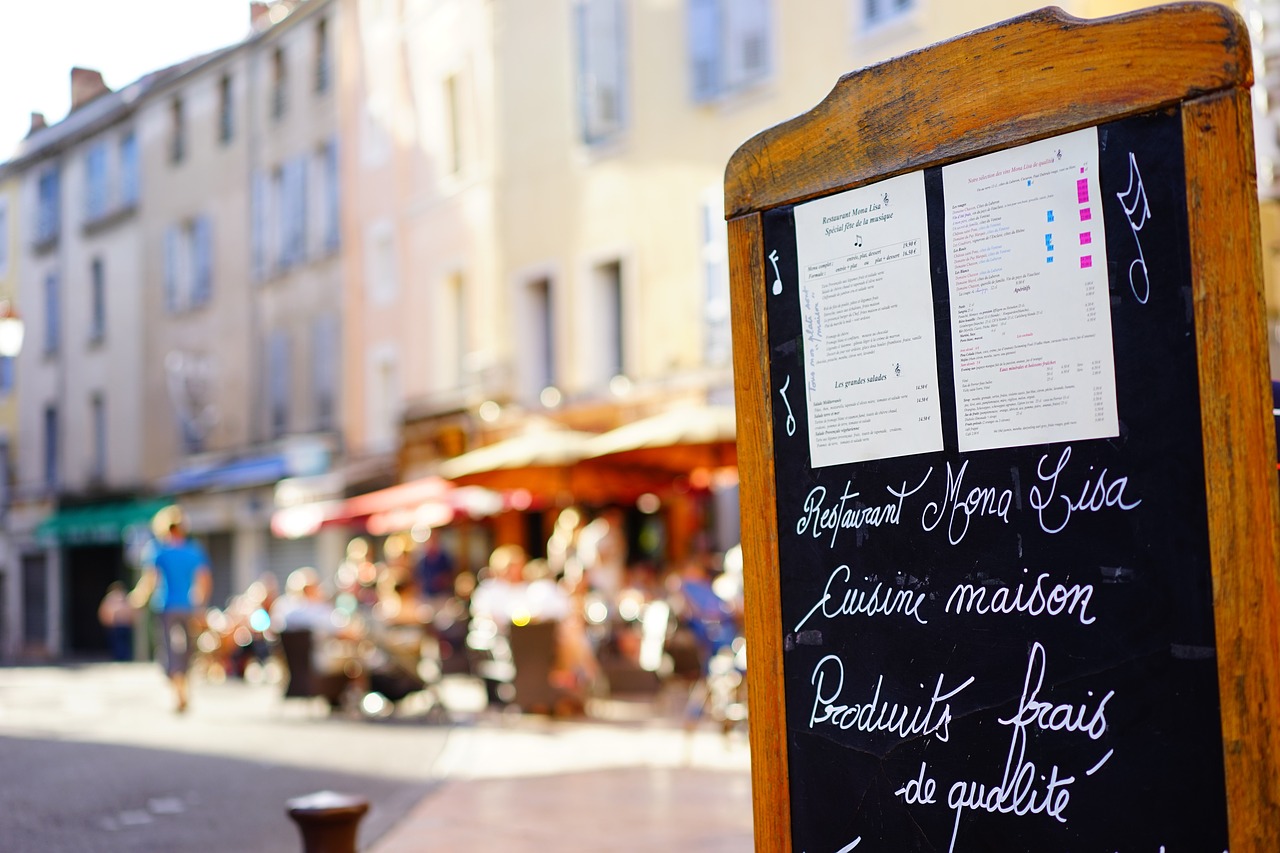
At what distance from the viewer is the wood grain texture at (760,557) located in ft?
10.8

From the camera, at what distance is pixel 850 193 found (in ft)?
10.7

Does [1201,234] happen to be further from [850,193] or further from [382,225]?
[382,225]

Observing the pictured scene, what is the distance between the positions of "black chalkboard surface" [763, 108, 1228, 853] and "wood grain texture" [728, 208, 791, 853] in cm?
2

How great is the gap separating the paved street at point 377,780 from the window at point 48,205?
28.0 m

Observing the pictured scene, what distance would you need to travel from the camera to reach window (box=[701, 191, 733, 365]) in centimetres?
1814

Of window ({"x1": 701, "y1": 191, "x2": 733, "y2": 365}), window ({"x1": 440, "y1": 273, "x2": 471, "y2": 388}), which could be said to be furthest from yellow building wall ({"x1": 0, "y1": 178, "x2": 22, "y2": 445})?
window ({"x1": 701, "y1": 191, "x2": 733, "y2": 365})

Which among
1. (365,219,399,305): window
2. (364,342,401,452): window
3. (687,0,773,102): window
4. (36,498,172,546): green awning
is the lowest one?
(36,498,172,546): green awning

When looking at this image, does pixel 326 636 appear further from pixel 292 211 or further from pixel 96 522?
pixel 96 522

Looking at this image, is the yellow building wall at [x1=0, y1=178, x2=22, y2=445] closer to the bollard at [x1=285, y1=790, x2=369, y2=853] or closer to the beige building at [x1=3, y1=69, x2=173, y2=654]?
the beige building at [x1=3, y1=69, x2=173, y2=654]

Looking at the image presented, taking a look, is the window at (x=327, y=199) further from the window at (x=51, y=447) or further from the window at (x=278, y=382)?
the window at (x=51, y=447)

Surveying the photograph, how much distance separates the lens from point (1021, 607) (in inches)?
116

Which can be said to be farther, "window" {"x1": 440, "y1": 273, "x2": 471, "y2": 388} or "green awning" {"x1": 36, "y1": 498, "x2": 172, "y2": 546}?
"green awning" {"x1": 36, "y1": 498, "x2": 172, "y2": 546}

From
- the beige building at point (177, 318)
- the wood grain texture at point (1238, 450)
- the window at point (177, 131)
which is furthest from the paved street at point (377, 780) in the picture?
the window at point (177, 131)

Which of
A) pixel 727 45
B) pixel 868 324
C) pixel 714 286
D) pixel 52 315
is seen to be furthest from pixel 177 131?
pixel 868 324
